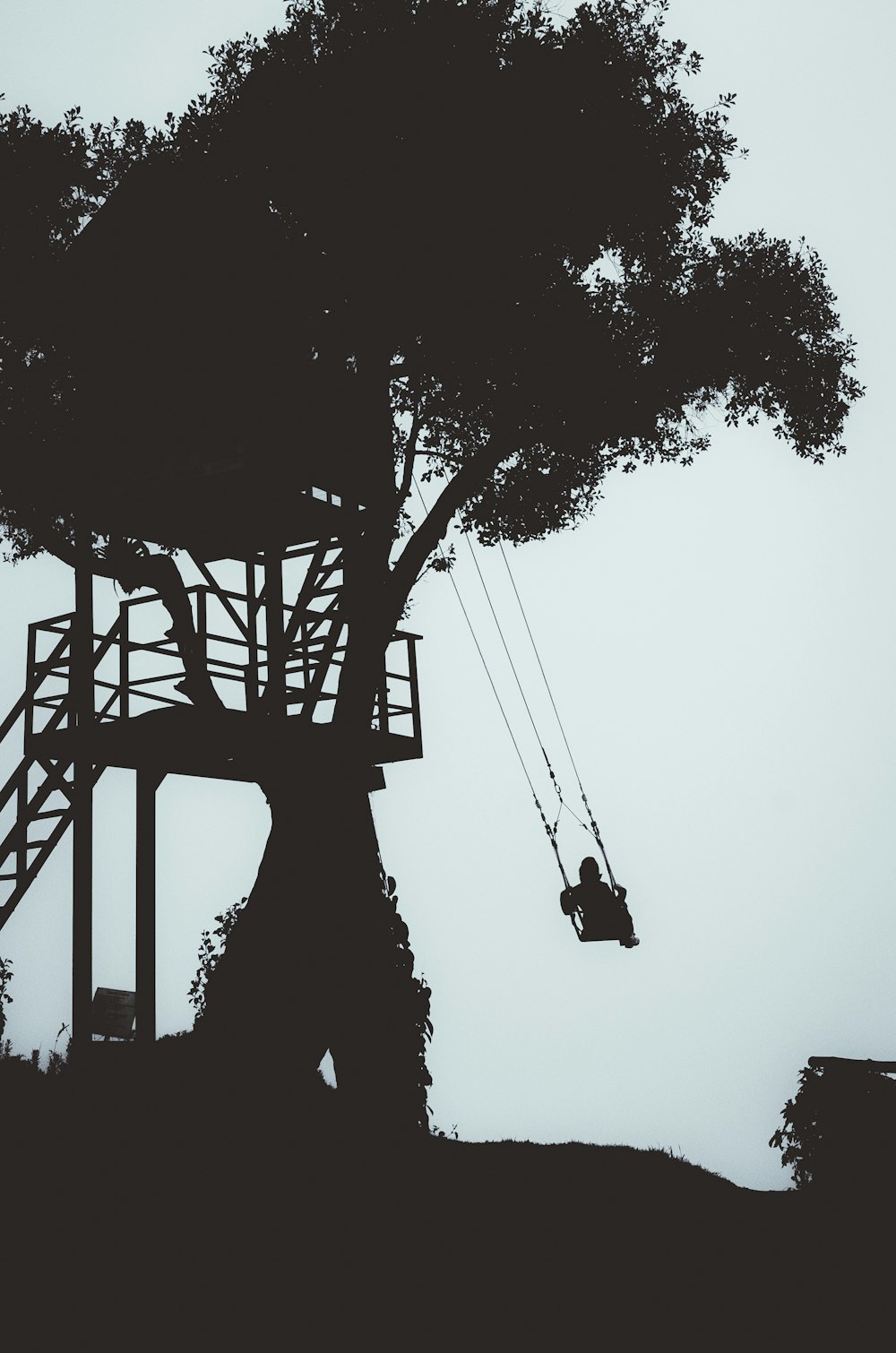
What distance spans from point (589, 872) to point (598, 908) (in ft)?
1.31

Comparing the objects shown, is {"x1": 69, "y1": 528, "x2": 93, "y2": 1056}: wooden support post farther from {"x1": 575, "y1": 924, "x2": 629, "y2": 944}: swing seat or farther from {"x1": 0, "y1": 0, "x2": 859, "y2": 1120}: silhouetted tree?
{"x1": 575, "y1": 924, "x2": 629, "y2": 944}: swing seat

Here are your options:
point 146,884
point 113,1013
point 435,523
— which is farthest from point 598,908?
point 113,1013

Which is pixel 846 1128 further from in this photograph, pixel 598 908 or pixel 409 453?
pixel 409 453

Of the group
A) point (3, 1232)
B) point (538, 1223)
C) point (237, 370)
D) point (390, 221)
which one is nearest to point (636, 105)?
point (390, 221)

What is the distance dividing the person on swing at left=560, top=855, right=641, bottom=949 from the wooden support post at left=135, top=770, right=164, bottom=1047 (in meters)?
4.96

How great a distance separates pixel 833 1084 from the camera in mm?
11219

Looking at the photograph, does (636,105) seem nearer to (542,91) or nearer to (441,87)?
(542,91)

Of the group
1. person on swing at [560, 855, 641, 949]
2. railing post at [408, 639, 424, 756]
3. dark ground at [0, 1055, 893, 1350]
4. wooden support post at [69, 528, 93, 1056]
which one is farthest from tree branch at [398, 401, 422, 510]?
dark ground at [0, 1055, 893, 1350]

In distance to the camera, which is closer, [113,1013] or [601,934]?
[601,934]

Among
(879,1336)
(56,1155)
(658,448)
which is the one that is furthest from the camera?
(658,448)

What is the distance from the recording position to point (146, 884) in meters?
15.3

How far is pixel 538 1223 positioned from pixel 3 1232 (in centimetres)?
460

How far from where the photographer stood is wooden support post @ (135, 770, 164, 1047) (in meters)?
15.1

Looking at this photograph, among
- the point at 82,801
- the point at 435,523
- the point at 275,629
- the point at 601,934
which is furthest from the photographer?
the point at 275,629
